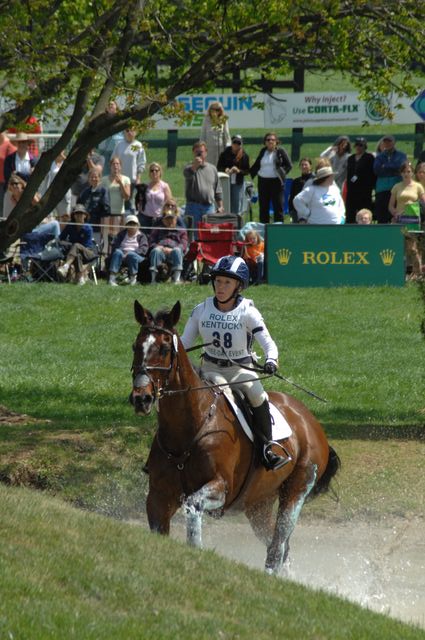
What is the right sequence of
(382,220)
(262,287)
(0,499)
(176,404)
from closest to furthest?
(0,499)
(176,404)
(262,287)
(382,220)

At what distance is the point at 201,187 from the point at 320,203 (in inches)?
97.8

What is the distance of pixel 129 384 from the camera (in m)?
17.8

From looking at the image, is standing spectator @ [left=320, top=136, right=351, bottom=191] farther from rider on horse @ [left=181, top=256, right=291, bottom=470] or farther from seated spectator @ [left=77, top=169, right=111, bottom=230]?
rider on horse @ [left=181, top=256, right=291, bottom=470]

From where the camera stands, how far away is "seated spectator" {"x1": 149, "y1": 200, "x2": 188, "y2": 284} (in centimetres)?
2269

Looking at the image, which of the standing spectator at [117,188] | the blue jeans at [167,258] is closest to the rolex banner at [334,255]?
the blue jeans at [167,258]

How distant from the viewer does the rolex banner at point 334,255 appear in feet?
73.6

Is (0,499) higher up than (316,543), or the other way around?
(0,499)

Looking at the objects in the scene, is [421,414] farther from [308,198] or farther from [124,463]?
[308,198]

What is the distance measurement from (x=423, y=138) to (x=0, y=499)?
90.1 ft

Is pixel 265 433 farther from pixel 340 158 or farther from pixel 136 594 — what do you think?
pixel 340 158

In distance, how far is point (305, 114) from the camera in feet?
112

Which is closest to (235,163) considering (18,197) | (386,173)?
(386,173)

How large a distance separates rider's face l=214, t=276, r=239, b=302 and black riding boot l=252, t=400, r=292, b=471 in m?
0.99

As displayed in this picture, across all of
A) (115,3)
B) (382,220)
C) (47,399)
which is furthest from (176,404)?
(382,220)
